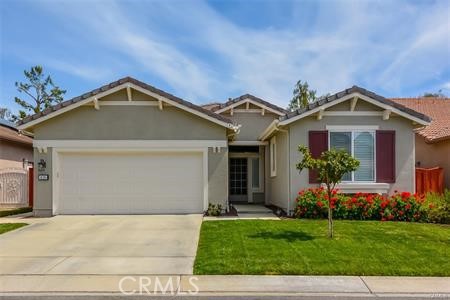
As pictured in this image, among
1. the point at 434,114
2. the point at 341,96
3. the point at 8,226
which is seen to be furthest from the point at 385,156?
the point at 8,226

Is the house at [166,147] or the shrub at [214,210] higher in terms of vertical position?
the house at [166,147]

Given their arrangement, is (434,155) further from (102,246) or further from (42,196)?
(42,196)

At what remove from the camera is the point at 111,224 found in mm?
12016

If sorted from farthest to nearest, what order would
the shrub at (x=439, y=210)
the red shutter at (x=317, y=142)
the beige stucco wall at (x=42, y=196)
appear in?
the beige stucco wall at (x=42, y=196) → the red shutter at (x=317, y=142) → the shrub at (x=439, y=210)

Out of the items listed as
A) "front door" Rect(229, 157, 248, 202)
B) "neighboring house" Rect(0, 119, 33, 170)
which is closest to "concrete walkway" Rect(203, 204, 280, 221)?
"front door" Rect(229, 157, 248, 202)

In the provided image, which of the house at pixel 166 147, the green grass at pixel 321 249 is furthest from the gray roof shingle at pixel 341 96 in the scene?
the green grass at pixel 321 249

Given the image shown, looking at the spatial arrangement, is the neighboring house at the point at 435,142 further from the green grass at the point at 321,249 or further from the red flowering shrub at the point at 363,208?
the green grass at the point at 321,249

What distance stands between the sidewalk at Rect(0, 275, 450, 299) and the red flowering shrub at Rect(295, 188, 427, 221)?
19.6 ft

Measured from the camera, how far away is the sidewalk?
6094mm

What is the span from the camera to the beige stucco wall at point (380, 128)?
13.7 m

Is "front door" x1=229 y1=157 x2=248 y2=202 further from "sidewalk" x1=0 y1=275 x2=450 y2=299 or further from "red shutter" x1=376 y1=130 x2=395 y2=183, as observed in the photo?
"sidewalk" x1=0 y1=275 x2=450 y2=299

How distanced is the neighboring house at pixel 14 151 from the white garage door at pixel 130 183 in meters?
6.99

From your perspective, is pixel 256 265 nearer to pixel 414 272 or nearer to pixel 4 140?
pixel 414 272

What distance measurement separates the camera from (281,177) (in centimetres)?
1506
